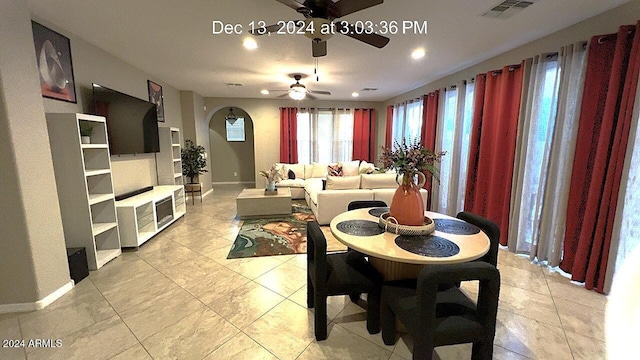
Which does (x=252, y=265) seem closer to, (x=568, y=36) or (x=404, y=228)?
(x=404, y=228)

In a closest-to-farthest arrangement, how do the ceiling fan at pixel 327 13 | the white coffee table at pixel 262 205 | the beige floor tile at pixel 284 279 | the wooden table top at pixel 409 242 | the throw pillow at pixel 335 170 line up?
the wooden table top at pixel 409 242 < the ceiling fan at pixel 327 13 < the beige floor tile at pixel 284 279 < the white coffee table at pixel 262 205 < the throw pillow at pixel 335 170

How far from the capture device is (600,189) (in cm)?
225

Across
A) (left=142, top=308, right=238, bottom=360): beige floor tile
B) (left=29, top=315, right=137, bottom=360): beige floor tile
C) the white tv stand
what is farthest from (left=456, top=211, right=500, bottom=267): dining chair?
the white tv stand

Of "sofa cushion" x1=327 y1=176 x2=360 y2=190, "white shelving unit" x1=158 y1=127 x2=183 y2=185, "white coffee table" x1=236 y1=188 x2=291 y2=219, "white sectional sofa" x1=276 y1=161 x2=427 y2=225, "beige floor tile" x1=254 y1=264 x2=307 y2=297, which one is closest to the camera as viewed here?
"beige floor tile" x1=254 y1=264 x2=307 y2=297

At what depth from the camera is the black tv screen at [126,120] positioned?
3055 millimetres

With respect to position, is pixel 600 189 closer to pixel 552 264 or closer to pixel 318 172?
pixel 552 264

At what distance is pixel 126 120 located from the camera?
3.41 m

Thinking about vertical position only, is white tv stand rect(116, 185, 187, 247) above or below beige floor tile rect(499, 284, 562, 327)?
above

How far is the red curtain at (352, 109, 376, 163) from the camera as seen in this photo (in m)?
7.11

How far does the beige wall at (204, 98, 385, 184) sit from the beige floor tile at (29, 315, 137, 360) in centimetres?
528

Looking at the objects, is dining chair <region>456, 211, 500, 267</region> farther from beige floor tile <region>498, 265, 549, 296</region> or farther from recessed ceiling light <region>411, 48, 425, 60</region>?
recessed ceiling light <region>411, 48, 425, 60</region>

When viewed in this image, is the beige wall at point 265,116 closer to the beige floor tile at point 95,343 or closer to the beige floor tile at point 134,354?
the beige floor tile at point 95,343

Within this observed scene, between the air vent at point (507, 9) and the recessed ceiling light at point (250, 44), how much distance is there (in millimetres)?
2331

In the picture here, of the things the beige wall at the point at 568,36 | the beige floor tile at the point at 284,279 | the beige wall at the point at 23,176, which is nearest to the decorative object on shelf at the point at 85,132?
the beige wall at the point at 23,176
